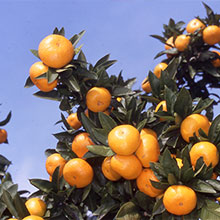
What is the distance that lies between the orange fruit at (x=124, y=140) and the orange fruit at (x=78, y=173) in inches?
11.3

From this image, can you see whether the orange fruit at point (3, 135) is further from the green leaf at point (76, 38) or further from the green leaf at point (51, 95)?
the green leaf at point (76, 38)

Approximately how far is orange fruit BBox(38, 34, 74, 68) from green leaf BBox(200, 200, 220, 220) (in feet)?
4.62

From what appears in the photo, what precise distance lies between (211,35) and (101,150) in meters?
2.15

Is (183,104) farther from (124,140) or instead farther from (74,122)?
(74,122)

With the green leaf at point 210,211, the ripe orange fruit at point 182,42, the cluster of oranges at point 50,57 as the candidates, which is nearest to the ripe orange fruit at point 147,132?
the green leaf at point 210,211

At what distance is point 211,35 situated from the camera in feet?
12.5

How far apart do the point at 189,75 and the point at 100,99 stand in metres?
1.82

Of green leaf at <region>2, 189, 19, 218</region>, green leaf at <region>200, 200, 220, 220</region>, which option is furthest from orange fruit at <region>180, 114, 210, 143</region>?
green leaf at <region>2, 189, 19, 218</region>

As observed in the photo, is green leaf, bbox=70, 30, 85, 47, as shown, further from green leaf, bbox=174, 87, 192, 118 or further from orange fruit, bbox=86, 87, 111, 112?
green leaf, bbox=174, 87, 192, 118

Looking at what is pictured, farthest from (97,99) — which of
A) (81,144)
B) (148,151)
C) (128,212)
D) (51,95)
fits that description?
(128,212)

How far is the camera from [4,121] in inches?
148

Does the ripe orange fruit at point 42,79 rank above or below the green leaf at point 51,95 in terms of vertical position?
above

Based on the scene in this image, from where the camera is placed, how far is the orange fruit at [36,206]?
8.09 ft

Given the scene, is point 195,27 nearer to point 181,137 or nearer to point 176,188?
point 181,137
